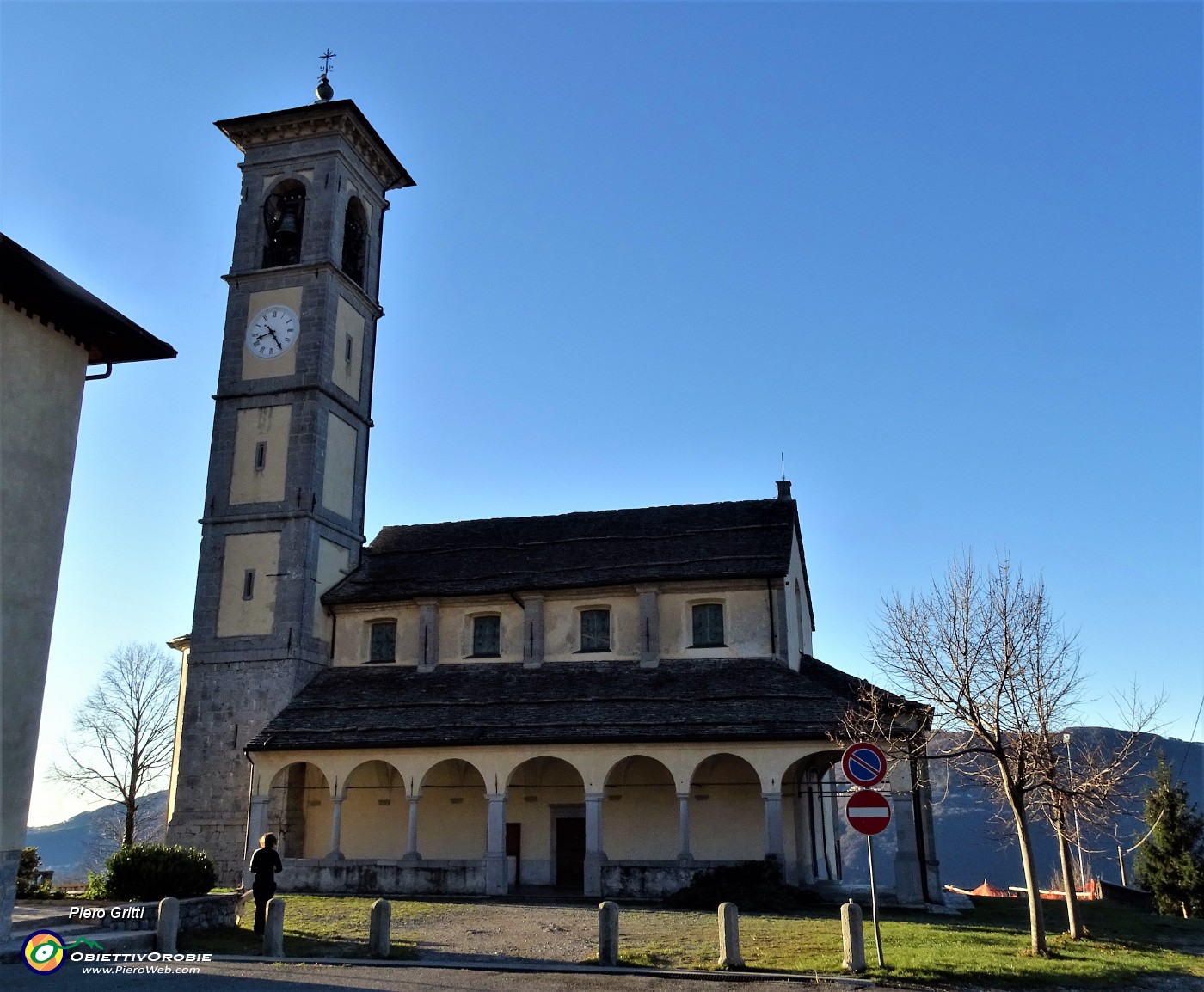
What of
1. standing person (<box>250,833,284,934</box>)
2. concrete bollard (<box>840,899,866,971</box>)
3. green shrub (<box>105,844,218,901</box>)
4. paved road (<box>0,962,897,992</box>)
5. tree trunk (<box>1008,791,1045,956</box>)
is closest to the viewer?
paved road (<box>0,962,897,992</box>)

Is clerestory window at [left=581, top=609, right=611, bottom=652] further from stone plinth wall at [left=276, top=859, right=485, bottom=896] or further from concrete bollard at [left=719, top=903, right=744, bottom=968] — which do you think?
concrete bollard at [left=719, top=903, right=744, bottom=968]

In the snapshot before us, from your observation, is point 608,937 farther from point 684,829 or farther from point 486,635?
point 486,635

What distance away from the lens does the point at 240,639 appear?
1249 inches

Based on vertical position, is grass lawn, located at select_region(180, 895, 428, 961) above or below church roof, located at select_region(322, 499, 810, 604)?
below

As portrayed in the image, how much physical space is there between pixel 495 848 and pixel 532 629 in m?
6.86

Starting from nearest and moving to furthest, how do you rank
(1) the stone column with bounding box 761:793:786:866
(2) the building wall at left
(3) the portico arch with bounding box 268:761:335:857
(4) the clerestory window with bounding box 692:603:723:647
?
(2) the building wall at left → (1) the stone column with bounding box 761:793:786:866 → (3) the portico arch with bounding box 268:761:335:857 → (4) the clerestory window with bounding box 692:603:723:647

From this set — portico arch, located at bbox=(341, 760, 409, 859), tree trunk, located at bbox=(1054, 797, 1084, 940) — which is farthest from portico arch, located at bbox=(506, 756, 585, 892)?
tree trunk, located at bbox=(1054, 797, 1084, 940)

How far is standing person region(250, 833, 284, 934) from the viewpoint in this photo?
16219 mm

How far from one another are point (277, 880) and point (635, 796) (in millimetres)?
9540

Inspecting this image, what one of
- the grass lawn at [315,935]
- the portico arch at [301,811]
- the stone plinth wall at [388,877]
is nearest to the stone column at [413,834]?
the stone plinth wall at [388,877]

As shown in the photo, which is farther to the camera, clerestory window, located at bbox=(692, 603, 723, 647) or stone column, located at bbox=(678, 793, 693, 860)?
clerestory window, located at bbox=(692, 603, 723, 647)

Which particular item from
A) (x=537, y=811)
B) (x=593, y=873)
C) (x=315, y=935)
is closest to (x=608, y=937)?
(x=315, y=935)

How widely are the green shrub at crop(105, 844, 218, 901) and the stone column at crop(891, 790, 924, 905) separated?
584 inches

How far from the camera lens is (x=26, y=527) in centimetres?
1540
